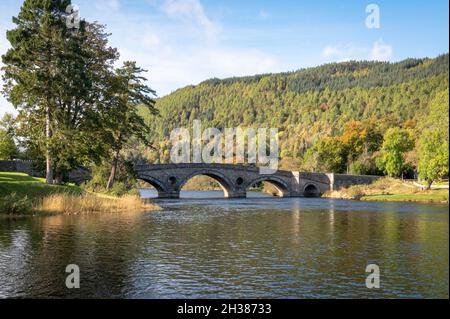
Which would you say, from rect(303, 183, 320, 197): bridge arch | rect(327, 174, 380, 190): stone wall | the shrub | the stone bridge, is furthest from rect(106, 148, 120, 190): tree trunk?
rect(327, 174, 380, 190): stone wall

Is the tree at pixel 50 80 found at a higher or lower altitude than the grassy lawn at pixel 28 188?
higher

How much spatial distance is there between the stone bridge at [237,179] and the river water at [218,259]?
4360 cm

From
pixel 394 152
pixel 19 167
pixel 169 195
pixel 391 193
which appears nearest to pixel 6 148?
pixel 19 167

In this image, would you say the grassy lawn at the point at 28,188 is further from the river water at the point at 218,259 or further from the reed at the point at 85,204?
the river water at the point at 218,259

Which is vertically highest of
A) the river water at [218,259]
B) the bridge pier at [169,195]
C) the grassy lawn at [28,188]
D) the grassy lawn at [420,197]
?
the grassy lawn at [28,188]

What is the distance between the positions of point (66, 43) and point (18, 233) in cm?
2138

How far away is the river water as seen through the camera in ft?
50.8

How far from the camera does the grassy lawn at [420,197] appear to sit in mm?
Result: 61219

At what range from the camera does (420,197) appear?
64.5 meters

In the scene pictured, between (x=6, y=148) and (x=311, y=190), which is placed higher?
(x=6, y=148)

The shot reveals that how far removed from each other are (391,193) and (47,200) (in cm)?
5554

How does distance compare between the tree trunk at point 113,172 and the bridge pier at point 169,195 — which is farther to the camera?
the bridge pier at point 169,195

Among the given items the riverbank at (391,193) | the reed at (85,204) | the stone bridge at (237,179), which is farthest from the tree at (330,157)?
the reed at (85,204)

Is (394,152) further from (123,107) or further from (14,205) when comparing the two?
(14,205)
